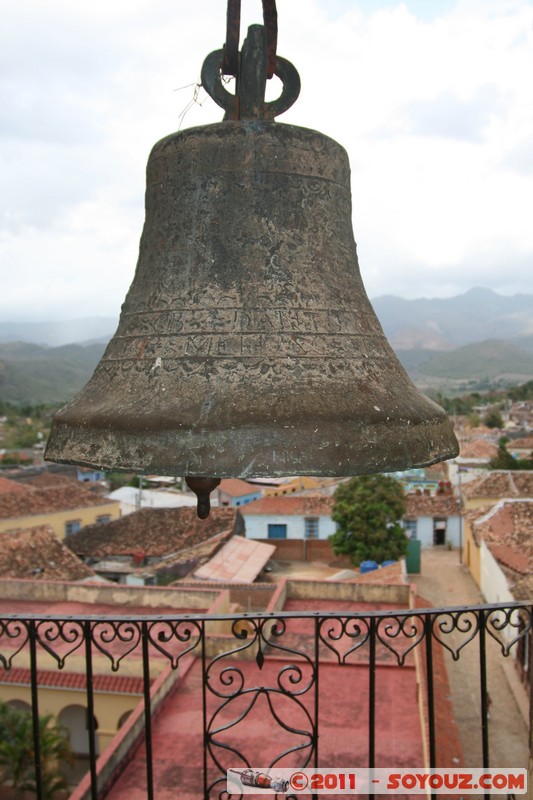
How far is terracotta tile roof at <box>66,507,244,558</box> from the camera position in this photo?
24.2 metres

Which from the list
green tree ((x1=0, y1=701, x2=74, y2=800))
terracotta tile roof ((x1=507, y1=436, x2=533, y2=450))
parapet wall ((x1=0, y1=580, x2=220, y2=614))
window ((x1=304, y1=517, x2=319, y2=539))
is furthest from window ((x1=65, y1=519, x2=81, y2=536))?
terracotta tile roof ((x1=507, y1=436, x2=533, y2=450))

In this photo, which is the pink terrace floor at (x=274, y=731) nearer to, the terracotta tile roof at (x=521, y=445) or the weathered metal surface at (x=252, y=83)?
the weathered metal surface at (x=252, y=83)

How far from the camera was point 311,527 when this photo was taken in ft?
103

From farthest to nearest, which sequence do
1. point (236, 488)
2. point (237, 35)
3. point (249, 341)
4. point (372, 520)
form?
point (236, 488) → point (372, 520) → point (237, 35) → point (249, 341)

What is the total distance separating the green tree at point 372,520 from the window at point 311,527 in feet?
23.4

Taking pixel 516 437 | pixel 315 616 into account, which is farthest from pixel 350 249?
pixel 516 437

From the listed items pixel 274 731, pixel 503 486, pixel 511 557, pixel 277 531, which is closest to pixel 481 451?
pixel 503 486

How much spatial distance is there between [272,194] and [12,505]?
94.1ft

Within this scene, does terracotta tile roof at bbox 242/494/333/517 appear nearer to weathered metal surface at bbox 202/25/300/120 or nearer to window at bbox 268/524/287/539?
window at bbox 268/524/287/539

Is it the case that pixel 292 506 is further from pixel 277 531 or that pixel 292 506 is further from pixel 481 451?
pixel 481 451

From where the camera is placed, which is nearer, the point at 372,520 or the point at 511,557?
the point at 511,557

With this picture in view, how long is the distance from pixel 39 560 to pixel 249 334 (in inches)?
746

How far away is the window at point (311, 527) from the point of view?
31406 millimetres

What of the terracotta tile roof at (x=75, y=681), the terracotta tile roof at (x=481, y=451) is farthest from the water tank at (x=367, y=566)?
the terracotta tile roof at (x=481, y=451)
